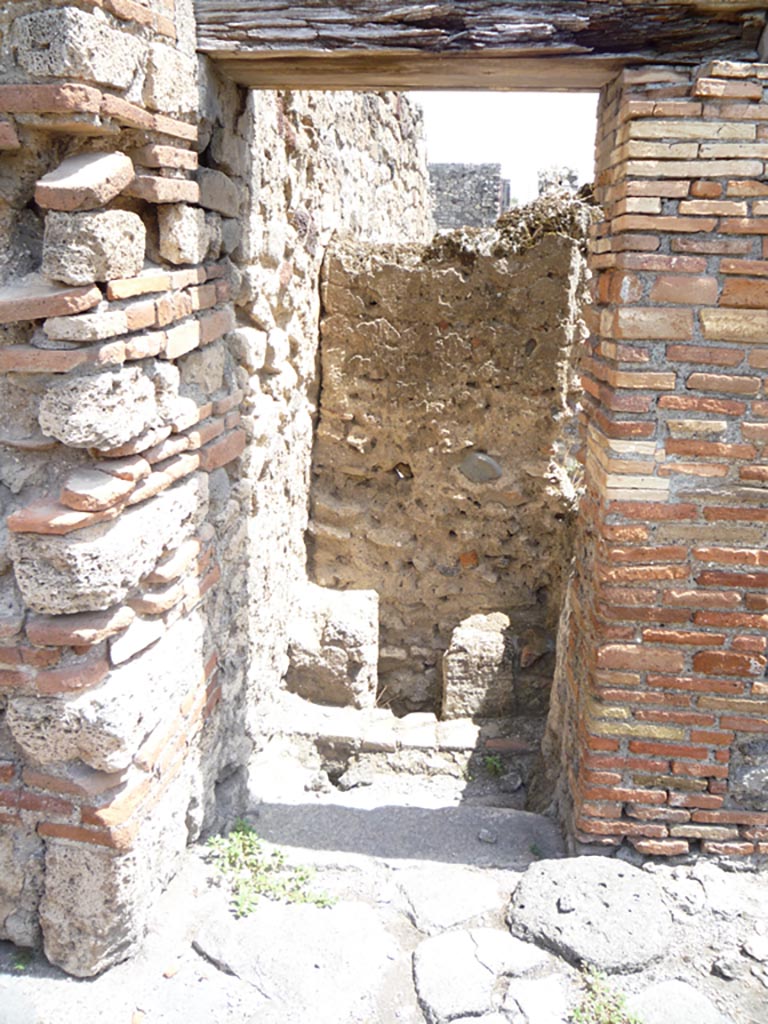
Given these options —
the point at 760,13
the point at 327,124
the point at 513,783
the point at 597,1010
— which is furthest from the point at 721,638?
the point at 327,124

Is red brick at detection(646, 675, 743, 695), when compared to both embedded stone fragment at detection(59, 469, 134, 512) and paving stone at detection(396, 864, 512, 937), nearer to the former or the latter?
paving stone at detection(396, 864, 512, 937)

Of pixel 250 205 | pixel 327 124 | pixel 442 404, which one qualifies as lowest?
pixel 442 404

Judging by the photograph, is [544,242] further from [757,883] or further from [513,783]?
[757,883]

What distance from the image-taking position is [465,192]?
41.5 feet

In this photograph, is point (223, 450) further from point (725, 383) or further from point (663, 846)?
point (663, 846)

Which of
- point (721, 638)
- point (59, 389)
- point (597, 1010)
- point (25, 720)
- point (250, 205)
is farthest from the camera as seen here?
point (250, 205)

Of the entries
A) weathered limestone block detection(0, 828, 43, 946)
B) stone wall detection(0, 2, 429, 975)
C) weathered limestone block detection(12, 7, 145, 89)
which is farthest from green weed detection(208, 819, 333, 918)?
weathered limestone block detection(12, 7, 145, 89)

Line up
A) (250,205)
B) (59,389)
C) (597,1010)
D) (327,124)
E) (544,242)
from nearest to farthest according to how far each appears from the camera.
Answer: (59,389) → (597,1010) → (250,205) → (544,242) → (327,124)

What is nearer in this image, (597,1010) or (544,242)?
(597,1010)

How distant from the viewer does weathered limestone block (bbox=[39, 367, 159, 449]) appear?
2.11 meters

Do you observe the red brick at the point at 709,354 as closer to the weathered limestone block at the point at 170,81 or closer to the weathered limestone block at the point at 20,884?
the weathered limestone block at the point at 170,81

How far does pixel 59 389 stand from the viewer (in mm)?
2107

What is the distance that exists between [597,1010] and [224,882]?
1.28 meters

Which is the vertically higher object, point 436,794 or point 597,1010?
point 597,1010
